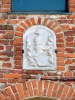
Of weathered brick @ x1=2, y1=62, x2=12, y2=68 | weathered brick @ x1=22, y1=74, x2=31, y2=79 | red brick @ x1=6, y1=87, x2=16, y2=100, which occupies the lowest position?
red brick @ x1=6, y1=87, x2=16, y2=100

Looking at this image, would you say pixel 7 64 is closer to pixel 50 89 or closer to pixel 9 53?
pixel 9 53

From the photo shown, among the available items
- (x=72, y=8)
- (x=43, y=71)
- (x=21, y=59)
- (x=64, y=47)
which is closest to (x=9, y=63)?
(x=21, y=59)

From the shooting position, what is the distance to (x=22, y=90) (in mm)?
6250

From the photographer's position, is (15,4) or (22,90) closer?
(22,90)

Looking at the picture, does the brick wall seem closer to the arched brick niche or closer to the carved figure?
the arched brick niche

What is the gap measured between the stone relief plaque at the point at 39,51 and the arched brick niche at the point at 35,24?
0.07 meters

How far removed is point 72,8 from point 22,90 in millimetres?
1689

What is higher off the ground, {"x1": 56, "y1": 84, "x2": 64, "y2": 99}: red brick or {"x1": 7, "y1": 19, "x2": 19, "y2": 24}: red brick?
{"x1": 7, "y1": 19, "x2": 19, "y2": 24}: red brick

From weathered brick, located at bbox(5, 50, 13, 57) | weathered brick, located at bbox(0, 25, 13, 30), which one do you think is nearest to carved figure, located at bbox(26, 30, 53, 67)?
weathered brick, located at bbox(5, 50, 13, 57)

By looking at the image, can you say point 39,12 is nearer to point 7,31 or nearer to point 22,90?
point 7,31

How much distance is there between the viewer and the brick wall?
20.5ft

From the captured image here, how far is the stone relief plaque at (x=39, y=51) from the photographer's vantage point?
631 centimetres

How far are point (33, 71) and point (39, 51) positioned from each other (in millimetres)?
358

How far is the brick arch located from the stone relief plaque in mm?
303
